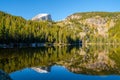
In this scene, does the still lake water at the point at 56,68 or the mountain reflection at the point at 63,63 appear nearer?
the still lake water at the point at 56,68

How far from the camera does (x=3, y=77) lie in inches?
1003

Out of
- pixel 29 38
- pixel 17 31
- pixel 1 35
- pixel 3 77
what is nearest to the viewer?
pixel 3 77

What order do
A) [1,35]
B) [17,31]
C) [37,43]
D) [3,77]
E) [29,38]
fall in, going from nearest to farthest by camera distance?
1. [3,77]
2. [1,35]
3. [17,31]
4. [29,38]
5. [37,43]

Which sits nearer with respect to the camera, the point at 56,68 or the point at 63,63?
the point at 56,68

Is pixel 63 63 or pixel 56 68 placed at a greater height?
pixel 56 68

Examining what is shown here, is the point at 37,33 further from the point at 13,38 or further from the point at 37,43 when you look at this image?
the point at 13,38

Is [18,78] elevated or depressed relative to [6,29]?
depressed

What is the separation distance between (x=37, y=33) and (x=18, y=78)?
15371 cm

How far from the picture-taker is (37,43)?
181000mm

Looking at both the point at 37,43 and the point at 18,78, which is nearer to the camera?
the point at 18,78

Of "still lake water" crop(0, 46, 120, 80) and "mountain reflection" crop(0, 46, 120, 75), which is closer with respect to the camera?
"still lake water" crop(0, 46, 120, 80)

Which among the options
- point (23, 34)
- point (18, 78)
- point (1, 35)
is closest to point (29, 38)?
point (23, 34)

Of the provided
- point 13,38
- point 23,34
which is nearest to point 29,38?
point 23,34

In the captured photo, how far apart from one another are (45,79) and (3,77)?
8483 mm
